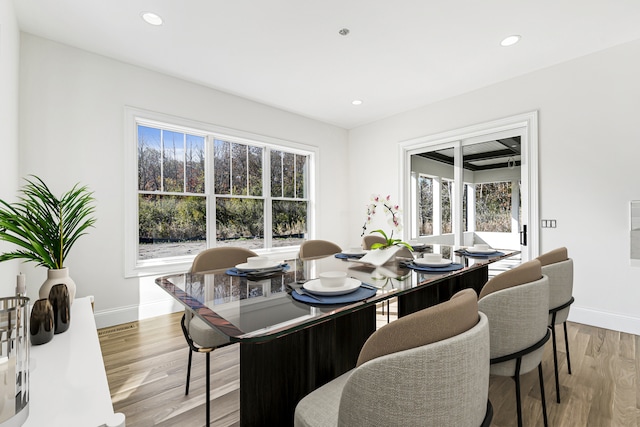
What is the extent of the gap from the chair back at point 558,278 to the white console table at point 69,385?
1.98 m

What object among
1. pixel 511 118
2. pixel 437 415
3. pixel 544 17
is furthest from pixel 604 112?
pixel 437 415

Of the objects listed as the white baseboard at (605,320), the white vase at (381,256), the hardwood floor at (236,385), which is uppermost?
the white vase at (381,256)

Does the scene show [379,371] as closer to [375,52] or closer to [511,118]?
[375,52]

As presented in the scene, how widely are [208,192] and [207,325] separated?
2.70m

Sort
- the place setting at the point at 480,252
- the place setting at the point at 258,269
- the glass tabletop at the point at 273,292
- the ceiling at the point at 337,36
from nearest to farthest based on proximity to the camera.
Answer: the glass tabletop at the point at 273,292
the place setting at the point at 258,269
the place setting at the point at 480,252
the ceiling at the point at 337,36

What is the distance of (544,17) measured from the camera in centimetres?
254

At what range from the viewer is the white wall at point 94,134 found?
2.75 m

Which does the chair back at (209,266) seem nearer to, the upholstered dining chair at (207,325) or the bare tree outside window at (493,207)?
the upholstered dining chair at (207,325)

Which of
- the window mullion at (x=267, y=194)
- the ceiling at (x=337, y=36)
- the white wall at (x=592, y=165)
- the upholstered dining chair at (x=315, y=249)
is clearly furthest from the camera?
the window mullion at (x=267, y=194)

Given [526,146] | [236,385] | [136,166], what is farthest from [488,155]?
[136,166]

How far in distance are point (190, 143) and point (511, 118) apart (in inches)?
156

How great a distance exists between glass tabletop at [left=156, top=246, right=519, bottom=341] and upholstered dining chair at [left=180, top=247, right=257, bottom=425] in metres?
0.27

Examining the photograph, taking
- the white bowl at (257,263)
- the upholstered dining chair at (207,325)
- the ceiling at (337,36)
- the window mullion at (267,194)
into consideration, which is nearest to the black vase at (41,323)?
the upholstered dining chair at (207,325)

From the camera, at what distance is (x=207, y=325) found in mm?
1485
